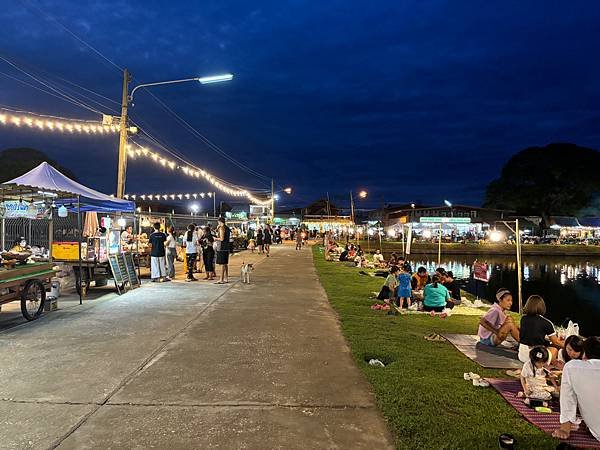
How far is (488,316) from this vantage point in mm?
7293

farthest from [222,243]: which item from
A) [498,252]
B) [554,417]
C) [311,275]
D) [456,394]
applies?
[498,252]

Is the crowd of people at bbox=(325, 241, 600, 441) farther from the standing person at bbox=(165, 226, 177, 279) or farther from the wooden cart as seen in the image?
the wooden cart

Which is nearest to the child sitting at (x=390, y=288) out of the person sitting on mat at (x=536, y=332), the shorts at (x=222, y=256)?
the shorts at (x=222, y=256)

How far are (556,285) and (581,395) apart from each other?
91.0ft

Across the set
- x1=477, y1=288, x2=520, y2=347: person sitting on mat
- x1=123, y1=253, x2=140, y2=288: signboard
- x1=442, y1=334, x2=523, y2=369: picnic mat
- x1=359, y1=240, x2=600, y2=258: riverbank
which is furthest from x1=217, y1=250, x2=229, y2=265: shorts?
x1=359, y1=240, x2=600, y2=258: riverbank

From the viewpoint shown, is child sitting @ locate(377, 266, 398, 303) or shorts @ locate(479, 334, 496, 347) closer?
shorts @ locate(479, 334, 496, 347)

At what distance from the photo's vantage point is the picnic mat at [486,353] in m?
6.23

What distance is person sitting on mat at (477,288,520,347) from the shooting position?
7126 millimetres

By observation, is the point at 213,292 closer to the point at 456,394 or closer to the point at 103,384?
the point at 103,384

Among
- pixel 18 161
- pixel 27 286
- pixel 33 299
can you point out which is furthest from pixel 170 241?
pixel 18 161

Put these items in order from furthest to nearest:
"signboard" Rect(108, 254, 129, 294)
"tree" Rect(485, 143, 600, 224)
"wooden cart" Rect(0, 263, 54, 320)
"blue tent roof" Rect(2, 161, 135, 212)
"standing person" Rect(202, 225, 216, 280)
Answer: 1. "tree" Rect(485, 143, 600, 224)
2. "standing person" Rect(202, 225, 216, 280)
3. "blue tent roof" Rect(2, 161, 135, 212)
4. "signboard" Rect(108, 254, 129, 294)
5. "wooden cart" Rect(0, 263, 54, 320)

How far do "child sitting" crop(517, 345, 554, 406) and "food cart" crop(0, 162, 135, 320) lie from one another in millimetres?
8408

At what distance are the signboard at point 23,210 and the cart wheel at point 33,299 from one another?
279 cm

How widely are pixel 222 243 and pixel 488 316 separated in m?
8.22
